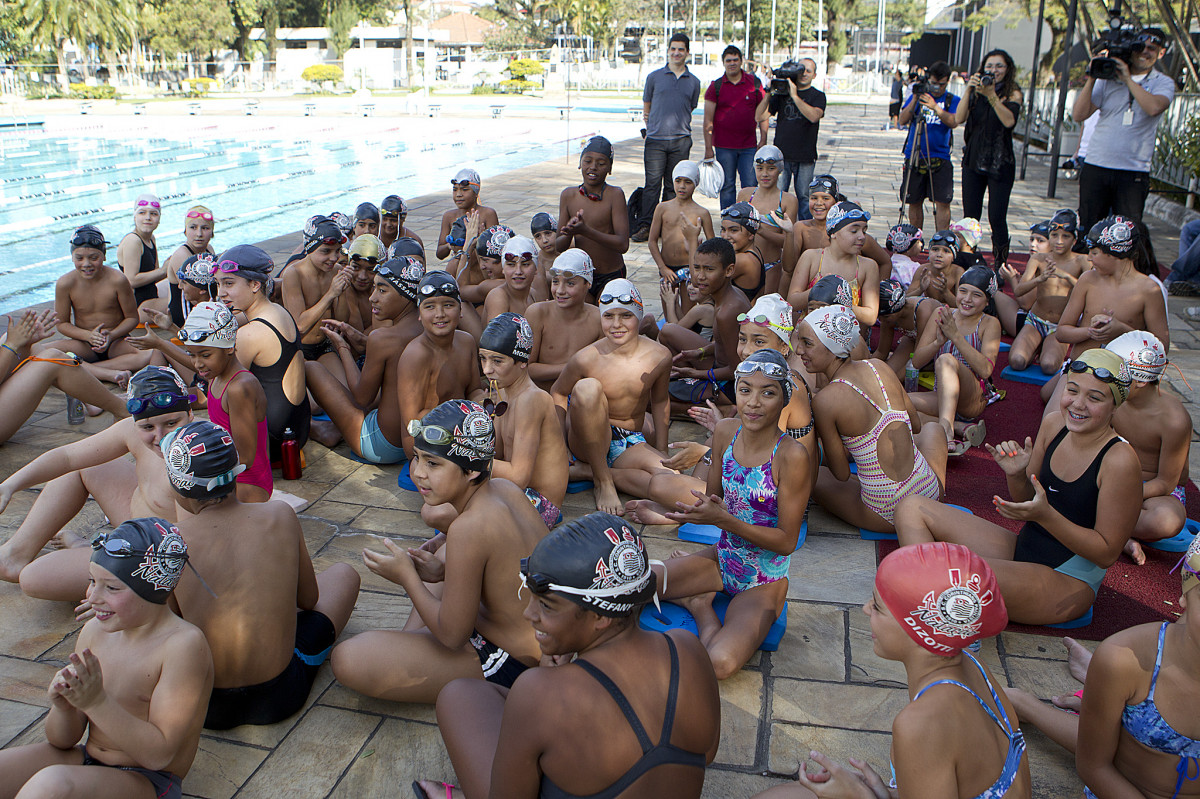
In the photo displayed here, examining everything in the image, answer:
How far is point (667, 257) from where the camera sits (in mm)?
9289

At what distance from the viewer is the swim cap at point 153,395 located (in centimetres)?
380

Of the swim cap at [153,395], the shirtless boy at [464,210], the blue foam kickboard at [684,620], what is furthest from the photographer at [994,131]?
the swim cap at [153,395]

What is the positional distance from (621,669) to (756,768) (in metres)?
1.28

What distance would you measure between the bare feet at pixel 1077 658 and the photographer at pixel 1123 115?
668cm

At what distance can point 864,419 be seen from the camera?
465 centimetres

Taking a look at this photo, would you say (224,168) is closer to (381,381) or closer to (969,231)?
(381,381)

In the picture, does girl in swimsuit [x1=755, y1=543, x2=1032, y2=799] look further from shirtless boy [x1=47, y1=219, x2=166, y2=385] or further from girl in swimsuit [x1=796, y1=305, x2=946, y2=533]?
shirtless boy [x1=47, y1=219, x2=166, y2=385]

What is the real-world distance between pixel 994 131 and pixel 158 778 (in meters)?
10.3

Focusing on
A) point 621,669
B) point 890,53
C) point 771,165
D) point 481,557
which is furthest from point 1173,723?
point 890,53

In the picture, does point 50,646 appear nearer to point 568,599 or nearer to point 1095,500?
point 568,599

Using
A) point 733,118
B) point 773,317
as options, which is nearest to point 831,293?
point 773,317

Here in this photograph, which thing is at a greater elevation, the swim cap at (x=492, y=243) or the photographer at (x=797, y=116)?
the photographer at (x=797, y=116)

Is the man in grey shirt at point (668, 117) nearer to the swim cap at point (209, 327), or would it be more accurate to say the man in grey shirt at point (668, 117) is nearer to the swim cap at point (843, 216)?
the swim cap at point (843, 216)

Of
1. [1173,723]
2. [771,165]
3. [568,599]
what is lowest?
[1173,723]
